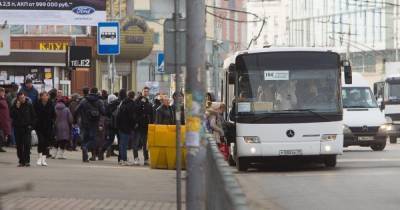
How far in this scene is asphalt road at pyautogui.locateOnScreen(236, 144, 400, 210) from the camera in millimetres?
13195

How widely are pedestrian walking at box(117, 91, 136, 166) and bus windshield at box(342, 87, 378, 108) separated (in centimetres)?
866

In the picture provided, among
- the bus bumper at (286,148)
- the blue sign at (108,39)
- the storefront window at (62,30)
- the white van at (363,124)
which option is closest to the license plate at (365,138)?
the white van at (363,124)

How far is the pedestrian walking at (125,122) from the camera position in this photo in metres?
20.4

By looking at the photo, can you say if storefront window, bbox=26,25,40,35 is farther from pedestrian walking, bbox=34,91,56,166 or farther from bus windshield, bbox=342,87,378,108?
pedestrian walking, bbox=34,91,56,166

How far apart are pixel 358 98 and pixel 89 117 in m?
9.91

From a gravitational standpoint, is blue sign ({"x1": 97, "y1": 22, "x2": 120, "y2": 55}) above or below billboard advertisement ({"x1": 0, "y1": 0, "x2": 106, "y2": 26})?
below

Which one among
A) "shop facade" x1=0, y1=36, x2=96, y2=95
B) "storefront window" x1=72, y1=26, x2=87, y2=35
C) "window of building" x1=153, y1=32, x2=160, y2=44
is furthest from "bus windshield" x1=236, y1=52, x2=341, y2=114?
"window of building" x1=153, y1=32, x2=160, y2=44

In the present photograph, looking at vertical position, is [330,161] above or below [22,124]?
below

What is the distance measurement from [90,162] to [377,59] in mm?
84549

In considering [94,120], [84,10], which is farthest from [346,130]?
[84,10]

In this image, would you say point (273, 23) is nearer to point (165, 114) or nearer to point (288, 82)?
Result: point (165, 114)

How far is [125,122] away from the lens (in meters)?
20.4

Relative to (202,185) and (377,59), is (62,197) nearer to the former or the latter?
(202,185)

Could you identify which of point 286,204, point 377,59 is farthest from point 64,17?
point 377,59
